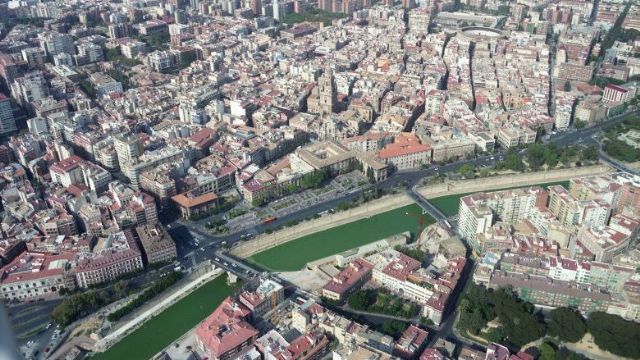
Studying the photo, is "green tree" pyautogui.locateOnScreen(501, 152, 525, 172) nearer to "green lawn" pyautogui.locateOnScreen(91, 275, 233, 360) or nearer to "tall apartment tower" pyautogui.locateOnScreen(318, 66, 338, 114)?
"tall apartment tower" pyautogui.locateOnScreen(318, 66, 338, 114)

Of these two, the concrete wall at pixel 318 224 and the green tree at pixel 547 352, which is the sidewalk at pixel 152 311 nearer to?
the concrete wall at pixel 318 224

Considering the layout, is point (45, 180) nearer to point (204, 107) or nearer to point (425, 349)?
point (204, 107)

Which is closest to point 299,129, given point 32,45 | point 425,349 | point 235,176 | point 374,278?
point 235,176

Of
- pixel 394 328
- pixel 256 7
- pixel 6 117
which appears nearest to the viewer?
pixel 394 328

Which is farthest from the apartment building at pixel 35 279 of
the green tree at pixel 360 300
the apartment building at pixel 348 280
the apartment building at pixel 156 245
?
the green tree at pixel 360 300

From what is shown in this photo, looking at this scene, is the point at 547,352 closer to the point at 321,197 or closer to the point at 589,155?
the point at 321,197

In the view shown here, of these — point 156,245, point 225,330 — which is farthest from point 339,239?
point 225,330
